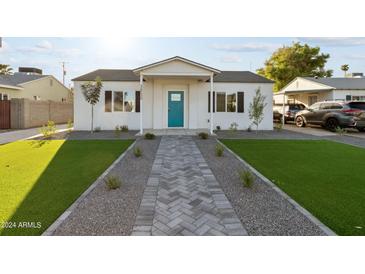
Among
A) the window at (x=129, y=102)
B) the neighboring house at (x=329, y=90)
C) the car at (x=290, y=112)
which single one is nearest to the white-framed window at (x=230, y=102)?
the window at (x=129, y=102)

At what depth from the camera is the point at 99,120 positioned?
15531 millimetres

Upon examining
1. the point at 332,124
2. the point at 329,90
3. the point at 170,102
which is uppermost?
the point at 329,90

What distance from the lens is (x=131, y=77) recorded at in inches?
625

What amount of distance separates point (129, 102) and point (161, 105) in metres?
2.21

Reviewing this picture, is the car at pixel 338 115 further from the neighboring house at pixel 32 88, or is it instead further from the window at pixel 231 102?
the neighboring house at pixel 32 88

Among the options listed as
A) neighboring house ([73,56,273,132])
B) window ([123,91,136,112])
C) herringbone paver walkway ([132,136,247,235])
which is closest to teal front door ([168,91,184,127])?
neighboring house ([73,56,273,132])

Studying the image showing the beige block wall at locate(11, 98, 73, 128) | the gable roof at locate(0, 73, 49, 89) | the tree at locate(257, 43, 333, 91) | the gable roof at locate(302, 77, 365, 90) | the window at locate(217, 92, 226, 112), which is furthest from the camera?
the tree at locate(257, 43, 333, 91)

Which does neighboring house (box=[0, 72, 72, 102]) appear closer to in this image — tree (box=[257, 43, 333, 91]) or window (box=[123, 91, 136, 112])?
window (box=[123, 91, 136, 112])

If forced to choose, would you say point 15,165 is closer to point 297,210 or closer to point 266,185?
point 266,185

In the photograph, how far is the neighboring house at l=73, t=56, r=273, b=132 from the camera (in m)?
15.1

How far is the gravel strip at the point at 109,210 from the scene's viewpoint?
3.10m

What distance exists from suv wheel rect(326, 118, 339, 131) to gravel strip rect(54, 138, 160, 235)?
14703 millimetres

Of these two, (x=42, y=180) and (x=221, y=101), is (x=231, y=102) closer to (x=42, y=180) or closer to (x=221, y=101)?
(x=221, y=101)

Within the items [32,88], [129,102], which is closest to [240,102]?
[129,102]
